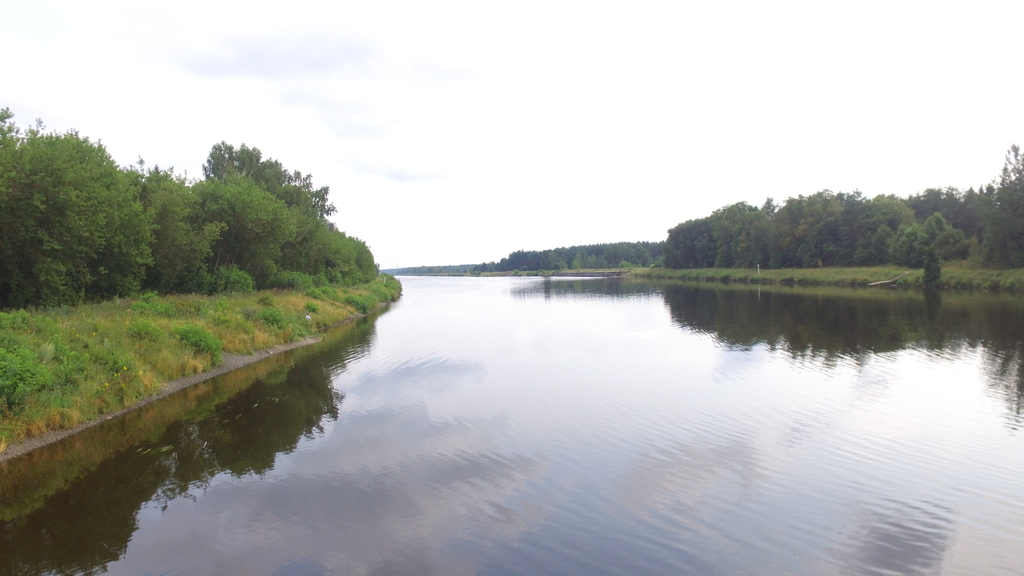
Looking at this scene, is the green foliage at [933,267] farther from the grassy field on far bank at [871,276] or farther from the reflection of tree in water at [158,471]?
the reflection of tree in water at [158,471]

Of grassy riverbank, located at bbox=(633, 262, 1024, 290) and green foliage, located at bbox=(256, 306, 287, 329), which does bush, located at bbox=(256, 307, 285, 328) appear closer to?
green foliage, located at bbox=(256, 306, 287, 329)

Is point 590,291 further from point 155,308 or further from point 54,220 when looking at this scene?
point 54,220

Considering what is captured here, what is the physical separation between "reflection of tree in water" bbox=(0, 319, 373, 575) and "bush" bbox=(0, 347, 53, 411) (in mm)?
2295

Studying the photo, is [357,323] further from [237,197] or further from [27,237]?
[27,237]

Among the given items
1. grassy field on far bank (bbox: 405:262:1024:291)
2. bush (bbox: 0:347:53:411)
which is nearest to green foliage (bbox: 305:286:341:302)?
bush (bbox: 0:347:53:411)

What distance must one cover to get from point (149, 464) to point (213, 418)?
9.84ft

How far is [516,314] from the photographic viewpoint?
41.0 meters

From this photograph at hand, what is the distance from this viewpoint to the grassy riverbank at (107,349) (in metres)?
11.0

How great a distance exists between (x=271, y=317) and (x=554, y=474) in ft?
62.3

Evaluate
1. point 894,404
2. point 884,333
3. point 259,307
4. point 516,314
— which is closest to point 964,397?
point 894,404

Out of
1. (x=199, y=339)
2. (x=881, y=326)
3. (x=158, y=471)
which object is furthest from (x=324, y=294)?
(x=881, y=326)

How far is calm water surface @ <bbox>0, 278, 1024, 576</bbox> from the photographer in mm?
6969

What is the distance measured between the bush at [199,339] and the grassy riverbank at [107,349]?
0.03 metres

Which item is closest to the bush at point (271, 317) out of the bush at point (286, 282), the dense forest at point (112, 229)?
the dense forest at point (112, 229)
